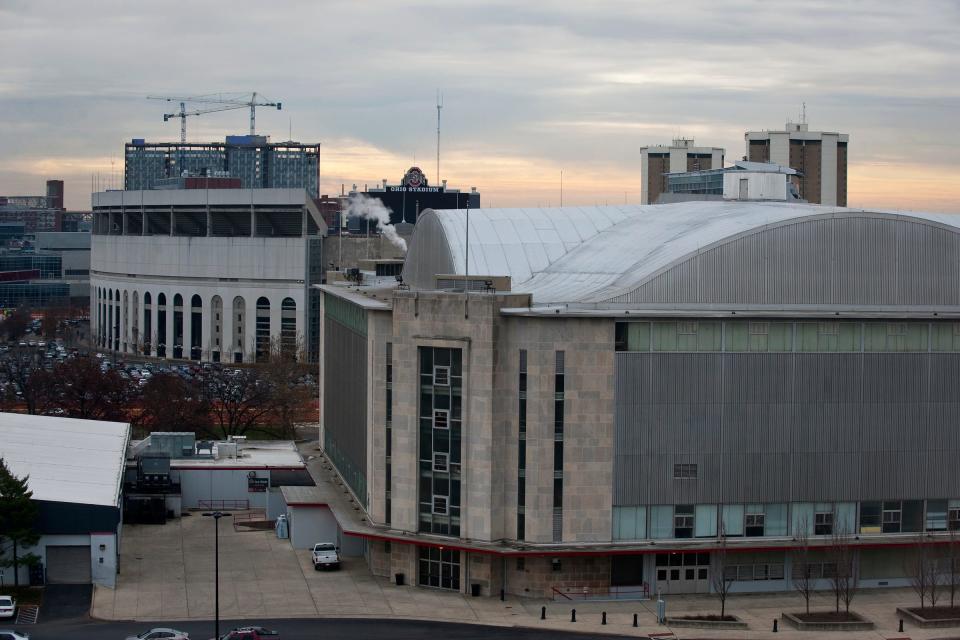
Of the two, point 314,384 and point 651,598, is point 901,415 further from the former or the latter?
Answer: point 314,384

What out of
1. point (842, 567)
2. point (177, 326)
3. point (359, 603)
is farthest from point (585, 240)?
point (177, 326)

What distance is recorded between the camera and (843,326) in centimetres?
6259

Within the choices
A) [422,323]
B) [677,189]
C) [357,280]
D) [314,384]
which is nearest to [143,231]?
[314,384]

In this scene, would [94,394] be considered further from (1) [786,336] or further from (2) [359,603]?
(1) [786,336]

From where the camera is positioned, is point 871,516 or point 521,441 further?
point 871,516

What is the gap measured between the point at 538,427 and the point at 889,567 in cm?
1669

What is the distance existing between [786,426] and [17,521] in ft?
105

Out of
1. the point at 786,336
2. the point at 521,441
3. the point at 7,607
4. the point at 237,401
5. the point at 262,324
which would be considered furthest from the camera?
the point at 262,324

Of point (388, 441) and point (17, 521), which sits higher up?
point (388, 441)

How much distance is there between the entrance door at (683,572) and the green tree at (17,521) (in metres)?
25.9

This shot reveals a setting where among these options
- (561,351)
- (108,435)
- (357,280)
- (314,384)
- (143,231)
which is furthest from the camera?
(143,231)

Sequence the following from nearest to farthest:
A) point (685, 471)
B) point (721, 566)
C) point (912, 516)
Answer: point (685, 471) < point (721, 566) < point (912, 516)

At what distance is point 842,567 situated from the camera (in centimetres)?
5975

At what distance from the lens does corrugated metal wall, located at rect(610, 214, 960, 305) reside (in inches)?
2475
